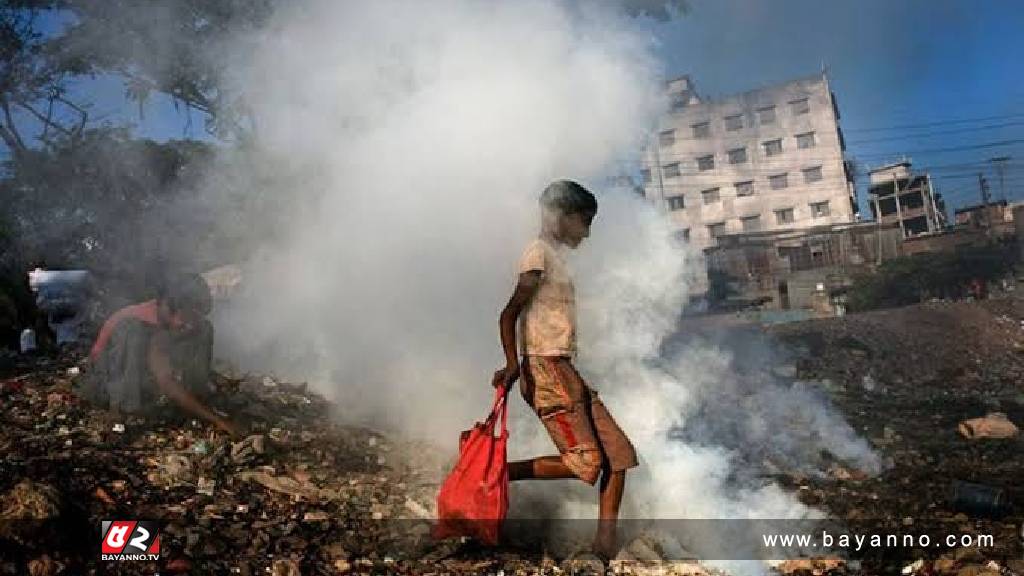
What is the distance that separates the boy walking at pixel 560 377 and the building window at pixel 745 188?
140ft

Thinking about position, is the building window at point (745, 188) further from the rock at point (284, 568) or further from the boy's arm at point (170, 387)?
the rock at point (284, 568)

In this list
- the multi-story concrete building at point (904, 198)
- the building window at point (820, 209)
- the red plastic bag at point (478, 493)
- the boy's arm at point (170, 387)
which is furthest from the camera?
the building window at point (820, 209)

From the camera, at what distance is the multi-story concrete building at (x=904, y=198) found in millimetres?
35375

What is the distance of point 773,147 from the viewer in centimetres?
4194

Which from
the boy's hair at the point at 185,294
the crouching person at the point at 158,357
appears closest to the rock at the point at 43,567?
the crouching person at the point at 158,357

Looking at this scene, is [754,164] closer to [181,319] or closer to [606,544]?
[181,319]

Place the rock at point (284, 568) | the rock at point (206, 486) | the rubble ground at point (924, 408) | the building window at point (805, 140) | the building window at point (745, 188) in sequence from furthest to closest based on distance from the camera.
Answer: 1. the building window at point (745, 188)
2. the building window at point (805, 140)
3. the rubble ground at point (924, 408)
4. the rock at point (206, 486)
5. the rock at point (284, 568)

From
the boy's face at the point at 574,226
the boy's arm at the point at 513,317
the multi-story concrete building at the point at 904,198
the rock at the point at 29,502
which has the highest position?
the multi-story concrete building at the point at 904,198

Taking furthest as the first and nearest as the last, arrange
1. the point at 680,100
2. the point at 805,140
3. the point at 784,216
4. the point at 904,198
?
the point at 680,100, the point at 784,216, the point at 805,140, the point at 904,198

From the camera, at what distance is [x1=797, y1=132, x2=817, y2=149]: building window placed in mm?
40781

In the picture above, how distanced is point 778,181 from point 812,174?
77.0 inches

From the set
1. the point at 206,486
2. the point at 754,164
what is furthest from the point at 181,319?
the point at 754,164

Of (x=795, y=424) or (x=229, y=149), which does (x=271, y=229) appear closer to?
(x=229, y=149)

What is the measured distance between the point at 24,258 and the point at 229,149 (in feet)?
10.8
